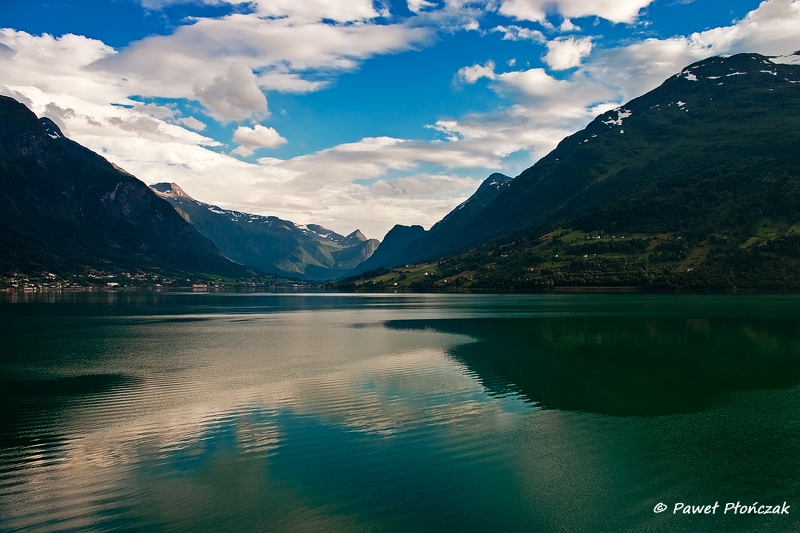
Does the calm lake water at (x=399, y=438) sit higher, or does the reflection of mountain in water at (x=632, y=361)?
the calm lake water at (x=399, y=438)

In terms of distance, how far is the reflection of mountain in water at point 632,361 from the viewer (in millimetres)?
37031

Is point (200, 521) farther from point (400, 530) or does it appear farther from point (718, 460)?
point (718, 460)

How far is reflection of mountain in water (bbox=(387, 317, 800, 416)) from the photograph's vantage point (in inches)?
1458

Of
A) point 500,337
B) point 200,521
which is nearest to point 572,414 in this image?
point 200,521

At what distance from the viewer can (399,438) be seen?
90.0ft

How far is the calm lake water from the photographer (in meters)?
19.0

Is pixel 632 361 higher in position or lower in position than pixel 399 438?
lower

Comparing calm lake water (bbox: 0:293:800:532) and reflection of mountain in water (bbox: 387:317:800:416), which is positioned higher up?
calm lake water (bbox: 0:293:800:532)

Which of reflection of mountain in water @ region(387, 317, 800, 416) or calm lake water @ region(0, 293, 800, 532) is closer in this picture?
calm lake water @ region(0, 293, 800, 532)

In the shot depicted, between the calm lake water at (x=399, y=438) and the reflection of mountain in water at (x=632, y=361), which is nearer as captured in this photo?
the calm lake water at (x=399, y=438)

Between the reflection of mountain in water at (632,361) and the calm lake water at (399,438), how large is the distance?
0.36m

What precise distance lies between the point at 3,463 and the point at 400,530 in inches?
716

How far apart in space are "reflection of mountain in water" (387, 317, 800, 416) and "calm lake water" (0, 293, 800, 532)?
357 mm

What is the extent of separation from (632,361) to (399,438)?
107ft
